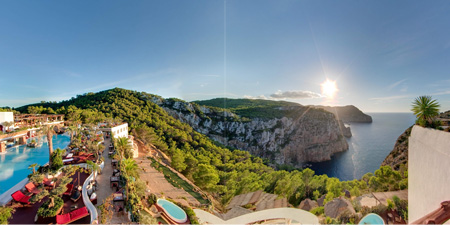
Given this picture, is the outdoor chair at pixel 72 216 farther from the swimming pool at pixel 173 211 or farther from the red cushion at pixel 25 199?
the swimming pool at pixel 173 211

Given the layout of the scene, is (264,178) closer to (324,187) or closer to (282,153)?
(324,187)

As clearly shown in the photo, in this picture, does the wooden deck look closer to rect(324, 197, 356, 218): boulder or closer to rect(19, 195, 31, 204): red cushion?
rect(19, 195, 31, 204): red cushion

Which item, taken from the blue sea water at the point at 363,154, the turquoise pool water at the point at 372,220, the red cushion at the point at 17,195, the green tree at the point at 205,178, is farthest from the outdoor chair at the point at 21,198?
the blue sea water at the point at 363,154

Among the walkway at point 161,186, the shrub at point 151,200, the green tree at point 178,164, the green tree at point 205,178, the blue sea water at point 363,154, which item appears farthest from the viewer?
the blue sea water at point 363,154

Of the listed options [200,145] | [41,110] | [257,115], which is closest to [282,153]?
[257,115]

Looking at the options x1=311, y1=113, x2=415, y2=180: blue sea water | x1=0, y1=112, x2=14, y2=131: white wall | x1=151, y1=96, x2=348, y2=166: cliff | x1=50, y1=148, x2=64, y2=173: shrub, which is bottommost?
x1=311, y1=113, x2=415, y2=180: blue sea water

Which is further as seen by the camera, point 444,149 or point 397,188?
point 397,188

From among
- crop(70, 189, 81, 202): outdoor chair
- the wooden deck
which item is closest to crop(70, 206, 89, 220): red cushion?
the wooden deck
